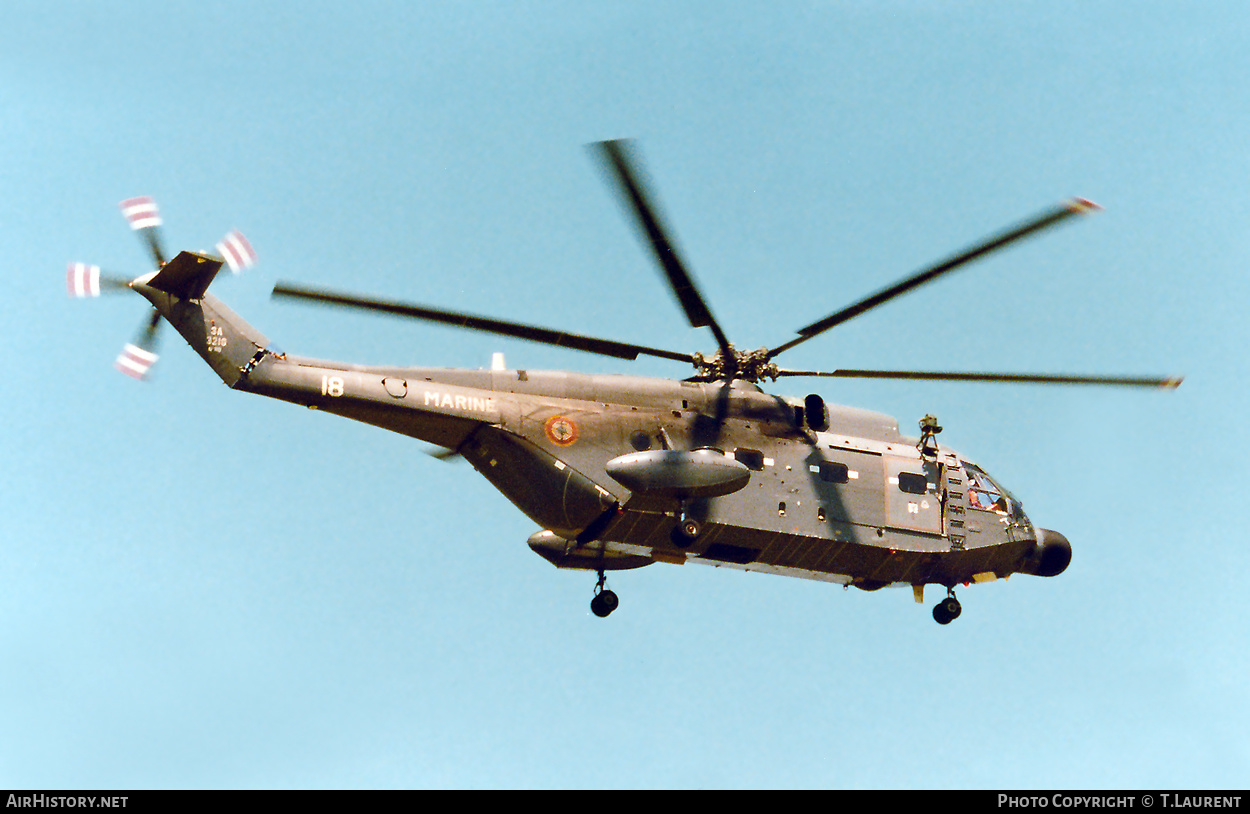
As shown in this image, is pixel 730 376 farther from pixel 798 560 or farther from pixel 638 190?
pixel 638 190

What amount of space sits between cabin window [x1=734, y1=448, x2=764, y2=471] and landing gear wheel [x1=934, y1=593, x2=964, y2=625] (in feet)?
17.3

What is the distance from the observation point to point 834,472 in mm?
24281

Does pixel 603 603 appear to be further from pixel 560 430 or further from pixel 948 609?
pixel 948 609

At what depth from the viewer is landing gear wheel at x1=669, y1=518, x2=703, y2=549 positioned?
22.3m

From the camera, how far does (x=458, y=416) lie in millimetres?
22156

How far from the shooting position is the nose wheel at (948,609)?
2570 centimetres

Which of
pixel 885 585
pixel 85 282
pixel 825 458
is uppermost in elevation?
pixel 85 282

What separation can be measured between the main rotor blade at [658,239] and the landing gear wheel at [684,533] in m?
3.33

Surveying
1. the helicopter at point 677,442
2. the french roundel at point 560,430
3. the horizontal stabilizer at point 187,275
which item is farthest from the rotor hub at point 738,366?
the horizontal stabilizer at point 187,275

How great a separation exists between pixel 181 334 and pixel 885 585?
14053 mm

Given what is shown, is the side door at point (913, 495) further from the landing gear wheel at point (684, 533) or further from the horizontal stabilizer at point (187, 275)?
the horizontal stabilizer at point (187, 275)

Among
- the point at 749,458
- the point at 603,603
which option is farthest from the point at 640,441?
the point at 603,603

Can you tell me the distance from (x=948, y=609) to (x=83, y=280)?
56.4ft

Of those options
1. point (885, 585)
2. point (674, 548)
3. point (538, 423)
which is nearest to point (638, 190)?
point (538, 423)
